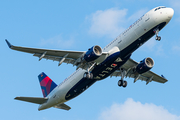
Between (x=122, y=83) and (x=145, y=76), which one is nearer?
(x=122, y=83)

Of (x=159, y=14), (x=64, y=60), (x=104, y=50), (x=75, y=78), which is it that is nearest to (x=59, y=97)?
(x=75, y=78)

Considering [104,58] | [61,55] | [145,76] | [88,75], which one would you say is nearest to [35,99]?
[61,55]

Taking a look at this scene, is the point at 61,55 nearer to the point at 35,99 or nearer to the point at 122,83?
the point at 35,99

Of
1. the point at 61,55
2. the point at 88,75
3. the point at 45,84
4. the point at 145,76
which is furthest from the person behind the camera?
the point at 45,84

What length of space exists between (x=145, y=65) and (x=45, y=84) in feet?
57.8

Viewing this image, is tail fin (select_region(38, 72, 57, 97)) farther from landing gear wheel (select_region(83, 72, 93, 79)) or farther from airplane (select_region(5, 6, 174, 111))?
landing gear wheel (select_region(83, 72, 93, 79))

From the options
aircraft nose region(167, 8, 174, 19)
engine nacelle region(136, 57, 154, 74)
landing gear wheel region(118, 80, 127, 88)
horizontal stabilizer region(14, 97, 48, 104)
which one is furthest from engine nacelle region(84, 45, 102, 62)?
horizontal stabilizer region(14, 97, 48, 104)

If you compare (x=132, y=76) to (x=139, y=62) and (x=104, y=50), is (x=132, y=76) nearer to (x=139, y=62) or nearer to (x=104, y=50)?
(x=139, y=62)

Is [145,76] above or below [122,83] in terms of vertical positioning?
above

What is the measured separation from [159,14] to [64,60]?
1339 cm

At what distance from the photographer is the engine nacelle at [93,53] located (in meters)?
37.3

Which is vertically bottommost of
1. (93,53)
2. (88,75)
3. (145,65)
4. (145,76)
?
(88,75)

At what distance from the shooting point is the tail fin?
50.1 meters

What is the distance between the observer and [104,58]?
1532 inches
